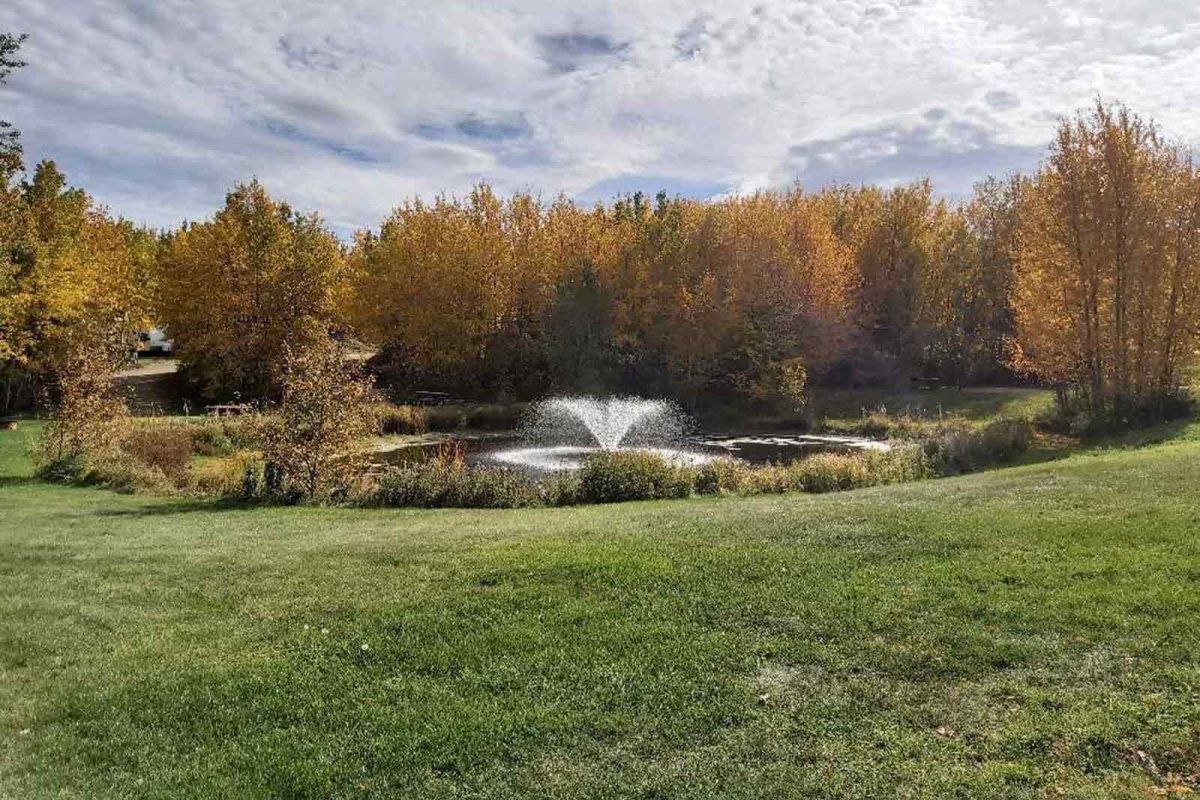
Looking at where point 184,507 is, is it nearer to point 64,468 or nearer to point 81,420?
point 64,468

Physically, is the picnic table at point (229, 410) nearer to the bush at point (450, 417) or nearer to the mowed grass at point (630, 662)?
the bush at point (450, 417)

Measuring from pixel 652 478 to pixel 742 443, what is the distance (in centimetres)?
1322

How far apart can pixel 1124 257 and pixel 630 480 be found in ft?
54.8

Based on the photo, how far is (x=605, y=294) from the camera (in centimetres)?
3688

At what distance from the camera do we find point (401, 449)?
2681cm

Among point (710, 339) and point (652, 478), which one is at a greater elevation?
point (710, 339)

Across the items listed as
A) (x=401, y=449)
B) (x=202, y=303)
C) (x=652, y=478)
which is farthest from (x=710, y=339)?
(x=202, y=303)

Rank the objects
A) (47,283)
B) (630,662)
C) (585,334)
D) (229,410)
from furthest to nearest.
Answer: (585,334)
(47,283)
(229,410)
(630,662)

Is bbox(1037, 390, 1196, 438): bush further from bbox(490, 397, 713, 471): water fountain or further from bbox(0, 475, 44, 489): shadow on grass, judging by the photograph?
bbox(0, 475, 44, 489): shadow on grass

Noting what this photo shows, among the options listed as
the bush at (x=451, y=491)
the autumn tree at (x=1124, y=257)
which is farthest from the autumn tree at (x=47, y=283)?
the autumn tree at (x=1124, y=257)

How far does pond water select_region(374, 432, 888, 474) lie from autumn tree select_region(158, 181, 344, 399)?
36.6ft

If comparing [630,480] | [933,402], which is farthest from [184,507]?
[933,402]

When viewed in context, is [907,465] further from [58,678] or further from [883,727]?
[58,678]

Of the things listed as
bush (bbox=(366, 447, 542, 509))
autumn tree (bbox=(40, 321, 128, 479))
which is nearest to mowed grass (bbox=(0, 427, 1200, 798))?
bush (bbox=(366, 447, 542, 509))
